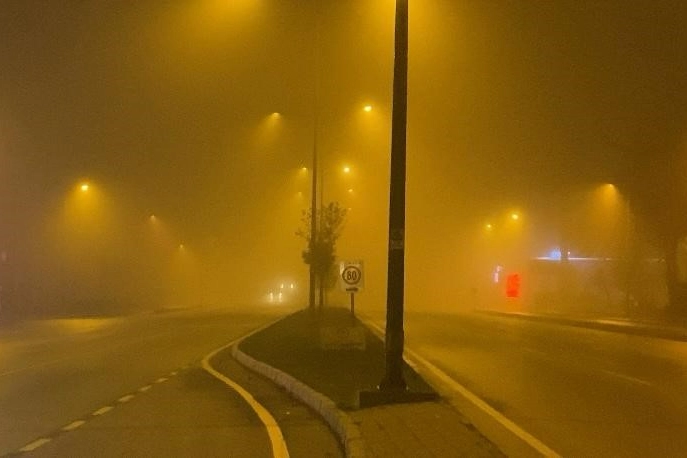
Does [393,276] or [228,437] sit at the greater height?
[393,276]

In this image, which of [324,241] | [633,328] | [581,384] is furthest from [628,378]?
[324,241]

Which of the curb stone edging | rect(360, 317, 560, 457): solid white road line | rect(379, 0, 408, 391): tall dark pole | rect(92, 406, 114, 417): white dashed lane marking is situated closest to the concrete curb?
rect(360, 317, 560, 457): solid white road line

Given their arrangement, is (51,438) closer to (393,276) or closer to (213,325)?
(393,276)

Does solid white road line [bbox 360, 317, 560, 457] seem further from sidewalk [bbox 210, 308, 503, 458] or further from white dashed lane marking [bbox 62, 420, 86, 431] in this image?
white dashed lane marking [bbox 62, 420, 86, 431]

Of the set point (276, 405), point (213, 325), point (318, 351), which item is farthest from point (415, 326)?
point (276, 405)

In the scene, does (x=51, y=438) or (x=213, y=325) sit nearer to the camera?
(x=51, y=438)

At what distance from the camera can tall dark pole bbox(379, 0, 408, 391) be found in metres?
17.0

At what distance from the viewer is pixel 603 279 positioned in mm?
92562

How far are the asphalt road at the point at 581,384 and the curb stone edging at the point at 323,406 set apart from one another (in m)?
2.52

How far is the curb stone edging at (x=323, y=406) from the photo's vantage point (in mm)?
12559

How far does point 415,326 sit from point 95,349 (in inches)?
802

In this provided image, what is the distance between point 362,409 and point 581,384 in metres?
8.90

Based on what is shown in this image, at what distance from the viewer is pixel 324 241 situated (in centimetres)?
5819

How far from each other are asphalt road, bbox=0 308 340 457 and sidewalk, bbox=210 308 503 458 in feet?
1.38
